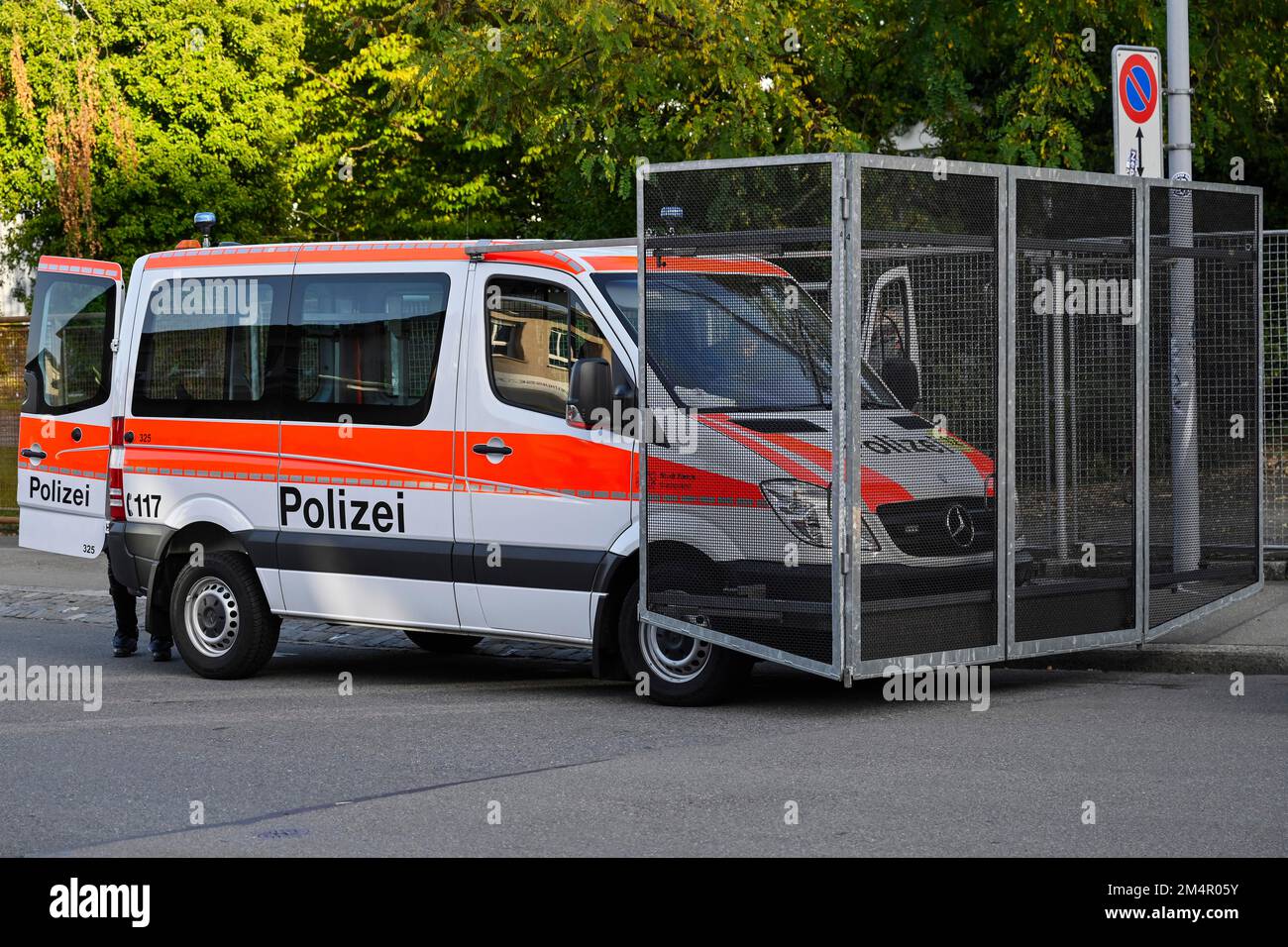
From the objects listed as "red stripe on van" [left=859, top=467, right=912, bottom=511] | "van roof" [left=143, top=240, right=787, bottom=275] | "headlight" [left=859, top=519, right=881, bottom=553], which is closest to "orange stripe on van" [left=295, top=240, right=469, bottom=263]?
"van roof" [left=143, top=240, right=787, bottom=275]

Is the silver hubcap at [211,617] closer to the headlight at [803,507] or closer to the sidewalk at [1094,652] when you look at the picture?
the sidewalk at [1094,652]

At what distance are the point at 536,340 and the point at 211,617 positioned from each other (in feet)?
8.93

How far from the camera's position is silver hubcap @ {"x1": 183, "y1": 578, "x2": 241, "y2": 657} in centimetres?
1043

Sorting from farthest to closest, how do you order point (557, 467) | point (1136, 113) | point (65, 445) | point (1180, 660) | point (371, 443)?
1. point (65, 445)
2. point (1136, 113)
3. point (1180, 660)
4. point (371, 443)
5. point (557, 467)

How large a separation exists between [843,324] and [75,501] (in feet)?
17.9

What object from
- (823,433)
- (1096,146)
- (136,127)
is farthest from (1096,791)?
(136,127)

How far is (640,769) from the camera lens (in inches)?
297

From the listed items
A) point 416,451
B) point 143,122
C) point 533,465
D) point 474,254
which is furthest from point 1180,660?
point 143,122

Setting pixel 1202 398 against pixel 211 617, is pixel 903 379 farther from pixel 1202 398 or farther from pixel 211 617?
pixel 211 617

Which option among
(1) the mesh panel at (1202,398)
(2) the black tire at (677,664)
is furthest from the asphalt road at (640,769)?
(1) the mesh panel at (1202,398)

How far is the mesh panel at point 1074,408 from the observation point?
9094mm
